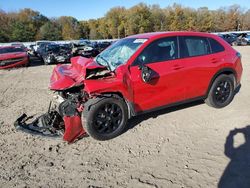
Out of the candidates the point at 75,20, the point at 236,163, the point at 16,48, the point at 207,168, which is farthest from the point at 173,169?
the point at 75,20

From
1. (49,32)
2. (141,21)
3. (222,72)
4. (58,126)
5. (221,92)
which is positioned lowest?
(58,126)

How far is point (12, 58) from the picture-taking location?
15695mm

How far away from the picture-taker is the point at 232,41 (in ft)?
107

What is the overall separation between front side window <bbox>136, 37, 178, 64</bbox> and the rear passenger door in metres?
0.18

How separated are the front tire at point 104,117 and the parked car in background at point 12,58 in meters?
12.8

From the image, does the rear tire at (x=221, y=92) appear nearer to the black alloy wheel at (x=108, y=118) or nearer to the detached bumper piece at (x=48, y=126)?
the black alloy wheel at (x=108, y=118)

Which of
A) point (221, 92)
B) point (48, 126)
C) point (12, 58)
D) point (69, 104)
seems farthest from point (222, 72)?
point (12, 58)

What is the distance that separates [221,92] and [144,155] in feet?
9.33

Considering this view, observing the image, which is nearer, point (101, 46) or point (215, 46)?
point (215, 46)

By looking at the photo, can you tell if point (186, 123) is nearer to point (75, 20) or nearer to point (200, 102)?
point (200, 102)

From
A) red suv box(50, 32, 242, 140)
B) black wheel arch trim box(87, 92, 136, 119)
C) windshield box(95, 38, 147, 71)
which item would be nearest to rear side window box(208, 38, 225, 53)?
red suv box(50, 32, 242, 140)

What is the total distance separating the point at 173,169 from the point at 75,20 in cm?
9382

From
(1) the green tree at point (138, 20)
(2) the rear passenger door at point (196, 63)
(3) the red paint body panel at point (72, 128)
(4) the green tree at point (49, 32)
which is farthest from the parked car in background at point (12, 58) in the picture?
(1) the green tree at point (138, 20)

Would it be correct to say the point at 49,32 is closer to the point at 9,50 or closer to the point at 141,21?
the point at 141,21
